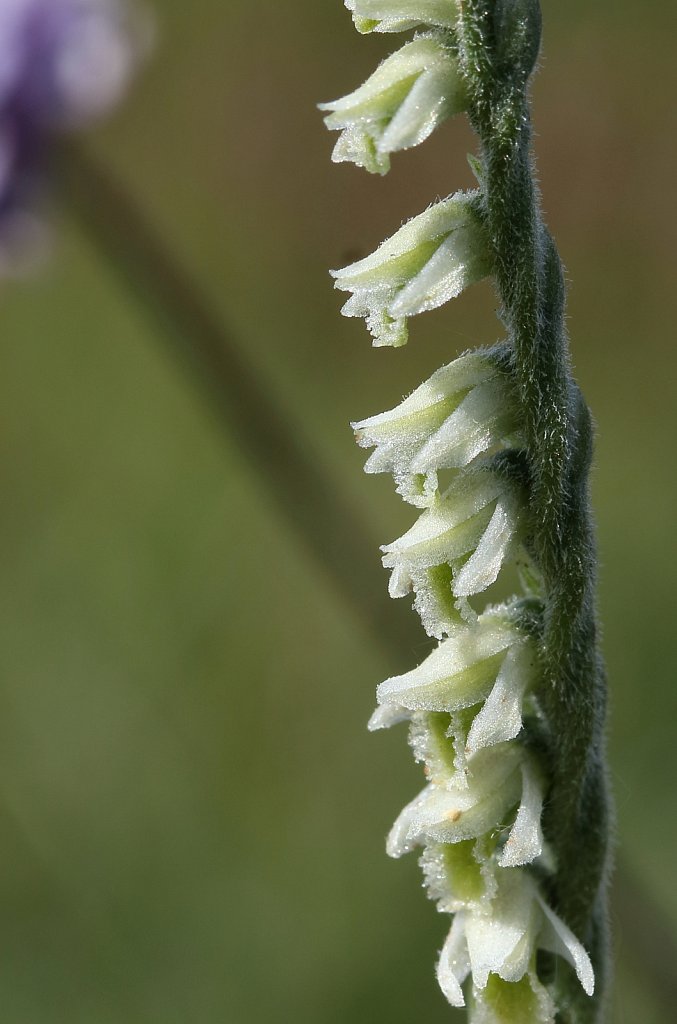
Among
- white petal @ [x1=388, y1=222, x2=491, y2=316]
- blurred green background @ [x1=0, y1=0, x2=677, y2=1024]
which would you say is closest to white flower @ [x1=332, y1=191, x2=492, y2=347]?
white petal @ [x1=388, y1=222, x2=491, y2=316]

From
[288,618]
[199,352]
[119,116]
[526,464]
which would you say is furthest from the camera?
[119,116]

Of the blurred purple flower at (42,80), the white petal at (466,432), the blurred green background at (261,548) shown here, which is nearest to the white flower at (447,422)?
the white petal at (466,432)

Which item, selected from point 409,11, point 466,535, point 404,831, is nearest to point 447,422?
point 466,535

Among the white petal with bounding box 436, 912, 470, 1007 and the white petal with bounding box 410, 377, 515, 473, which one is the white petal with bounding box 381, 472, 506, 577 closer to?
the white petal with bounding box 410, 377, 515, 473

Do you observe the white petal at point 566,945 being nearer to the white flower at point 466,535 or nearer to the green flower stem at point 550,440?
the green flower stem at point 550,440

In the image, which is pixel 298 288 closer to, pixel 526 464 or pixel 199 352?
pixel 199 352

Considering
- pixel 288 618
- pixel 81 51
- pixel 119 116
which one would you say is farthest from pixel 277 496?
pixel 119 116
